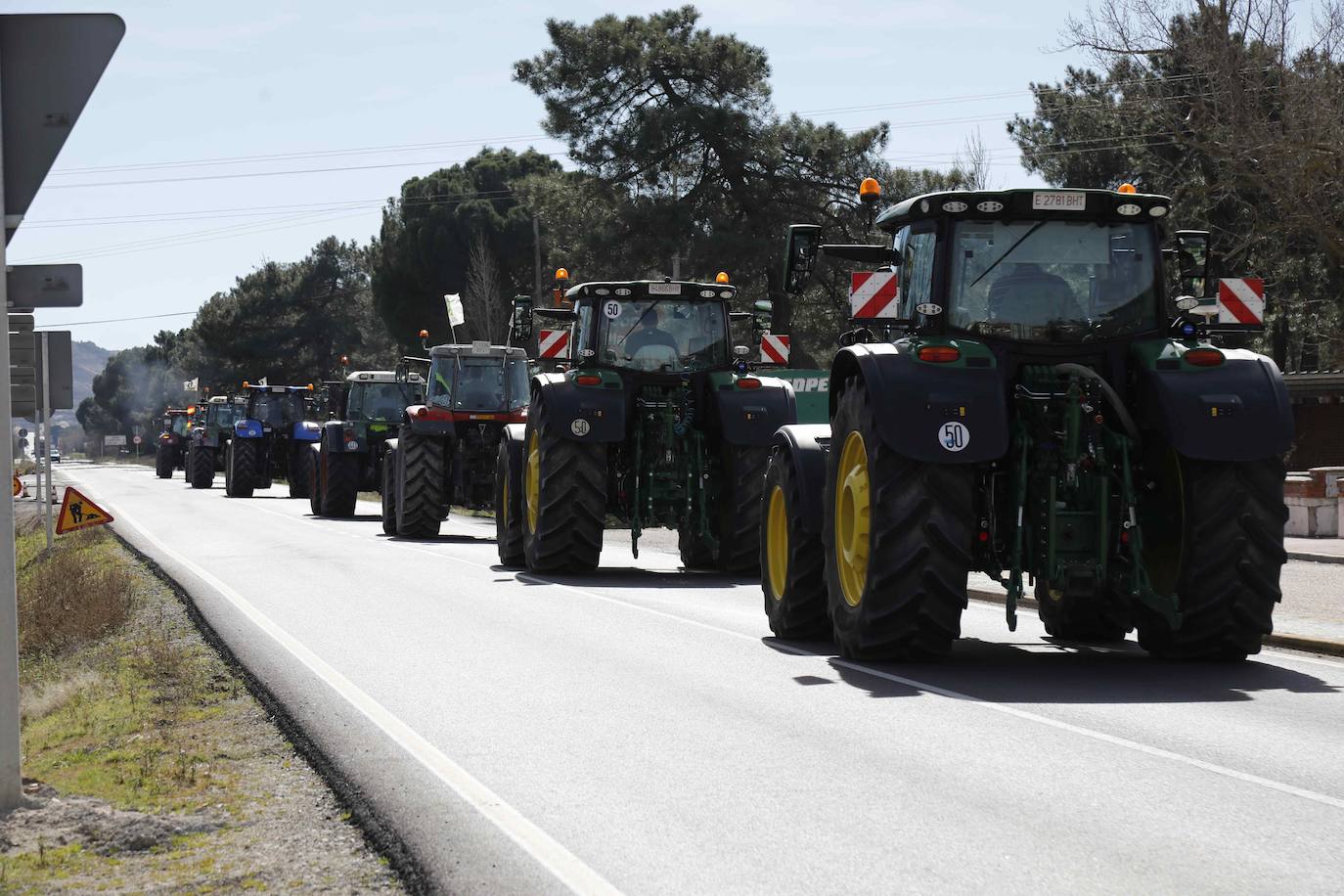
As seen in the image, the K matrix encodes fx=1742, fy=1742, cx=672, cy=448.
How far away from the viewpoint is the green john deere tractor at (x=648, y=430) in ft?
58.2

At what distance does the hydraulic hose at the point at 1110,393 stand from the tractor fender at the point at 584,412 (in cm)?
768

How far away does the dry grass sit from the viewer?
14.6m

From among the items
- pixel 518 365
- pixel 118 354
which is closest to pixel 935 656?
pixel 518 365

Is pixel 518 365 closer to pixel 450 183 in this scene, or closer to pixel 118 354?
pixel 450 183

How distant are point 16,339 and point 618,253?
3554 cm

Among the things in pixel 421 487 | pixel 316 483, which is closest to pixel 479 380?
pixel 421 487

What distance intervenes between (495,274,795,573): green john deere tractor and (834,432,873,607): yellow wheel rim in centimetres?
667

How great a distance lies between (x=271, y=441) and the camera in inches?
1884

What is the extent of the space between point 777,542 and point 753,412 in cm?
552

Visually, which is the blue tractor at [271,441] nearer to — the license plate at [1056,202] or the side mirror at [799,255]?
the side mirror at [799,255]

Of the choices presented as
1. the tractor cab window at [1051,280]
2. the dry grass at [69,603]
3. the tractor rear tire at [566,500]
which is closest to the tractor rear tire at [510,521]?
the tractor rear tire at [566,500]

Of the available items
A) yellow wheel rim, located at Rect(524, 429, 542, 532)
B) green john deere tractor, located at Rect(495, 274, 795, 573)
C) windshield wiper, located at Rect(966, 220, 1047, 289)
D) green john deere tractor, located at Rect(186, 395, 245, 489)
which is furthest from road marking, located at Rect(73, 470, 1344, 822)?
green john deere tractor, located at Rect(186, 395, 245, 489)

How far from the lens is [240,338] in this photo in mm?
94625

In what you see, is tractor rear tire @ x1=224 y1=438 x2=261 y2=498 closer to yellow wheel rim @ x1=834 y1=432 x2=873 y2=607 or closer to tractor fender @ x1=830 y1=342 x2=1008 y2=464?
yellow wheel rim @ x1=834 y1=432 x2=873 y2=607
